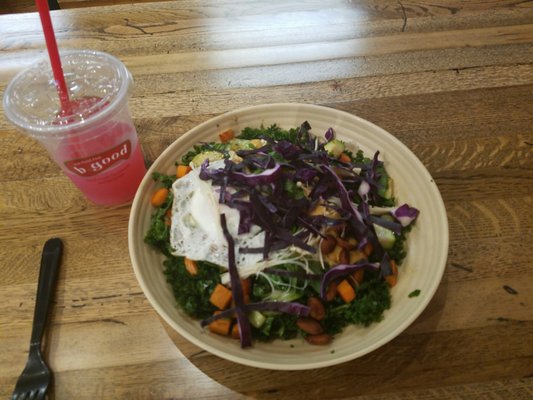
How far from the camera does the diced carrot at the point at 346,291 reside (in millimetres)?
1498

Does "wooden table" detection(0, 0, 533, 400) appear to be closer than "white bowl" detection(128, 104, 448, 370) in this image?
No

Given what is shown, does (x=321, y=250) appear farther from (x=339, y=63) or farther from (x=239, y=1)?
(x=239, y=1)

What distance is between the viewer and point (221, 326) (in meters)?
1.43

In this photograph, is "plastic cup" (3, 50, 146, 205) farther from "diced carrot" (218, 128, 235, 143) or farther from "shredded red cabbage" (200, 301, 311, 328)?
"shredded red cabbage" (200, 301, 311, 328)

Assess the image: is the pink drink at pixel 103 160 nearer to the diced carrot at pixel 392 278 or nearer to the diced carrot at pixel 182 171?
the diced carrot at pixel 182 171

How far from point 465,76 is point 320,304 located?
175cm

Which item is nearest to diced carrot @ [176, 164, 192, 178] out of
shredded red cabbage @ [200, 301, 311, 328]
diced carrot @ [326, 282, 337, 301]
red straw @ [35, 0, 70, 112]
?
red straw @ [35, 0, 70, 112]

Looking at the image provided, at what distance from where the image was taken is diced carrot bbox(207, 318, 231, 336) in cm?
143

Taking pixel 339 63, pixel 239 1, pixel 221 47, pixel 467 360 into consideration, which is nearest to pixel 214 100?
pixel 221 47

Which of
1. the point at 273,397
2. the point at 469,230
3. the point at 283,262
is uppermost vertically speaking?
the point at 283,262

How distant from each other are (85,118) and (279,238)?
0.85 metres

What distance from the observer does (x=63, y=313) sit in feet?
5.19

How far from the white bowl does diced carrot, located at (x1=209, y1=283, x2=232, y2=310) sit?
0.33ft

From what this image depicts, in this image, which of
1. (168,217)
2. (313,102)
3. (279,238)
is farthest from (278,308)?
(313,102)
